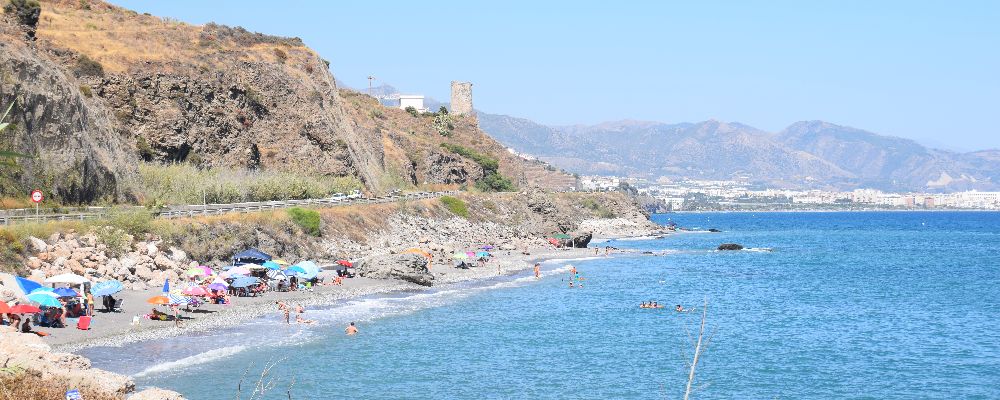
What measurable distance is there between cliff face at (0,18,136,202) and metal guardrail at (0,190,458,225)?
3681 mm

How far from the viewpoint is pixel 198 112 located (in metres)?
78.5

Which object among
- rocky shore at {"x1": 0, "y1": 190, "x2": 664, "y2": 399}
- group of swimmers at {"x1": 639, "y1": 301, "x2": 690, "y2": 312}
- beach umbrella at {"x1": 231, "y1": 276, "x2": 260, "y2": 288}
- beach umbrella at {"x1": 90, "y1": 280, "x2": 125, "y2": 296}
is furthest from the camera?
group of swimmers at {"x1": 639, "y1": 301, "x2": 690, "y2": 312}

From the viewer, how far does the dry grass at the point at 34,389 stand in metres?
14.7

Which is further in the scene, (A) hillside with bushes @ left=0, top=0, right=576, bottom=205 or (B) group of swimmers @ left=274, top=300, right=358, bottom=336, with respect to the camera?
(A) hillside with bushes @ left=0, top=0, right=576, bottom=205

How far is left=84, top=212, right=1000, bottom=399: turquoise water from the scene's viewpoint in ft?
104

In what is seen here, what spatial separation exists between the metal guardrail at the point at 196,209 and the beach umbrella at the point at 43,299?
41.1ft

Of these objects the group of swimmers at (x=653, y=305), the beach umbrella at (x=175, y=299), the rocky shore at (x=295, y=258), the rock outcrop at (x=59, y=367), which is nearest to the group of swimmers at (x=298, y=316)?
the rocky shore at (x=295, y=258)

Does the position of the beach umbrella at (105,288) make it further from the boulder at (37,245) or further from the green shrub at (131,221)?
the green shrub at (131,221)

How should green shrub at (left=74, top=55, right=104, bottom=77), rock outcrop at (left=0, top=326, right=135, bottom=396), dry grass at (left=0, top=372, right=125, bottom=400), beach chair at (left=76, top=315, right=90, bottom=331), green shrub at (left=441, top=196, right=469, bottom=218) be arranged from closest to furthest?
dry grass at (left=0, top=372, right=125, bottom=400), rock outcrop at (left=0, top=326, right=135, bottom=396), beach chair at (left=76, top=315, right=90, bottom=331), green shrub at (left=74, top=55, right=104, bottom=77), green shrub at (left=441, top=196, right=469, bottom=218)

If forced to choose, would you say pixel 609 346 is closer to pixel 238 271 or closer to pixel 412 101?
pixel 238 271

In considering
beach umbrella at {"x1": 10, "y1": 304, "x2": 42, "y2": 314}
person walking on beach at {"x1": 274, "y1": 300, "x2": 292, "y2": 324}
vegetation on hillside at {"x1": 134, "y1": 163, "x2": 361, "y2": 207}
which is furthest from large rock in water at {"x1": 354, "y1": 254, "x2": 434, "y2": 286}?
beach umbrella at {"x1": 10, "y1": 304, "x2": 42, "y2": 314}


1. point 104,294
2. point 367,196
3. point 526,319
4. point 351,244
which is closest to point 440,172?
point 367,196

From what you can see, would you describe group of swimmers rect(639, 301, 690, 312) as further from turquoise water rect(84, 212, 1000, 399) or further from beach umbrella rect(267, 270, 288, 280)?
beach umbrella rect(267, 270, 288, 280)

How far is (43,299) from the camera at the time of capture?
3319cm
